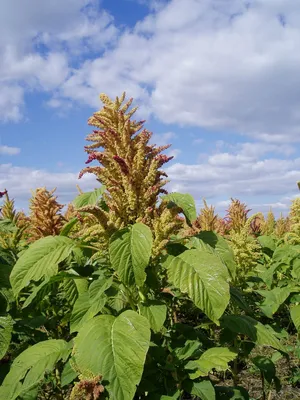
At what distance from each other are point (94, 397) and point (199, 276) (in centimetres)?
69

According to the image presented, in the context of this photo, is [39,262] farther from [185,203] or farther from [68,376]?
[185,203]

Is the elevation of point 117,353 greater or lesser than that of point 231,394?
greater

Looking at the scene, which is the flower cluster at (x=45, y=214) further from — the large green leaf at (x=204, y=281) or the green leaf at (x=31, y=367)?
the large green leaf at (x=204, y=281)

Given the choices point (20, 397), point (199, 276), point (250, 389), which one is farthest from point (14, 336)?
point (250, 389)

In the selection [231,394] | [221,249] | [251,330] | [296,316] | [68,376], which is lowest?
[231,394]

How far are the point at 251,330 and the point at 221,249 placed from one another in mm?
505

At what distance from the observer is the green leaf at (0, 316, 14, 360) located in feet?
8.60

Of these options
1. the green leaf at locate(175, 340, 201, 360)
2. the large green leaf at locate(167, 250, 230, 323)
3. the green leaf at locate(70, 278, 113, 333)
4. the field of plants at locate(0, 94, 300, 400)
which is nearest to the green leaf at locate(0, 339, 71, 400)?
the field of plants at locate(0, 94, 300, 400)

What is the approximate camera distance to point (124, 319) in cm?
204

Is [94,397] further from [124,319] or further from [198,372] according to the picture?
[198,372]

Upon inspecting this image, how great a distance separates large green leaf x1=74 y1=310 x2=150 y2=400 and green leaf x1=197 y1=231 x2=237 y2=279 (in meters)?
0.77

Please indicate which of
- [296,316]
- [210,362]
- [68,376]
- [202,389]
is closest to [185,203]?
[210,362]

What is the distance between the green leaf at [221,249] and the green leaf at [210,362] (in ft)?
1.72

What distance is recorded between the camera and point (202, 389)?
6.95 ft
